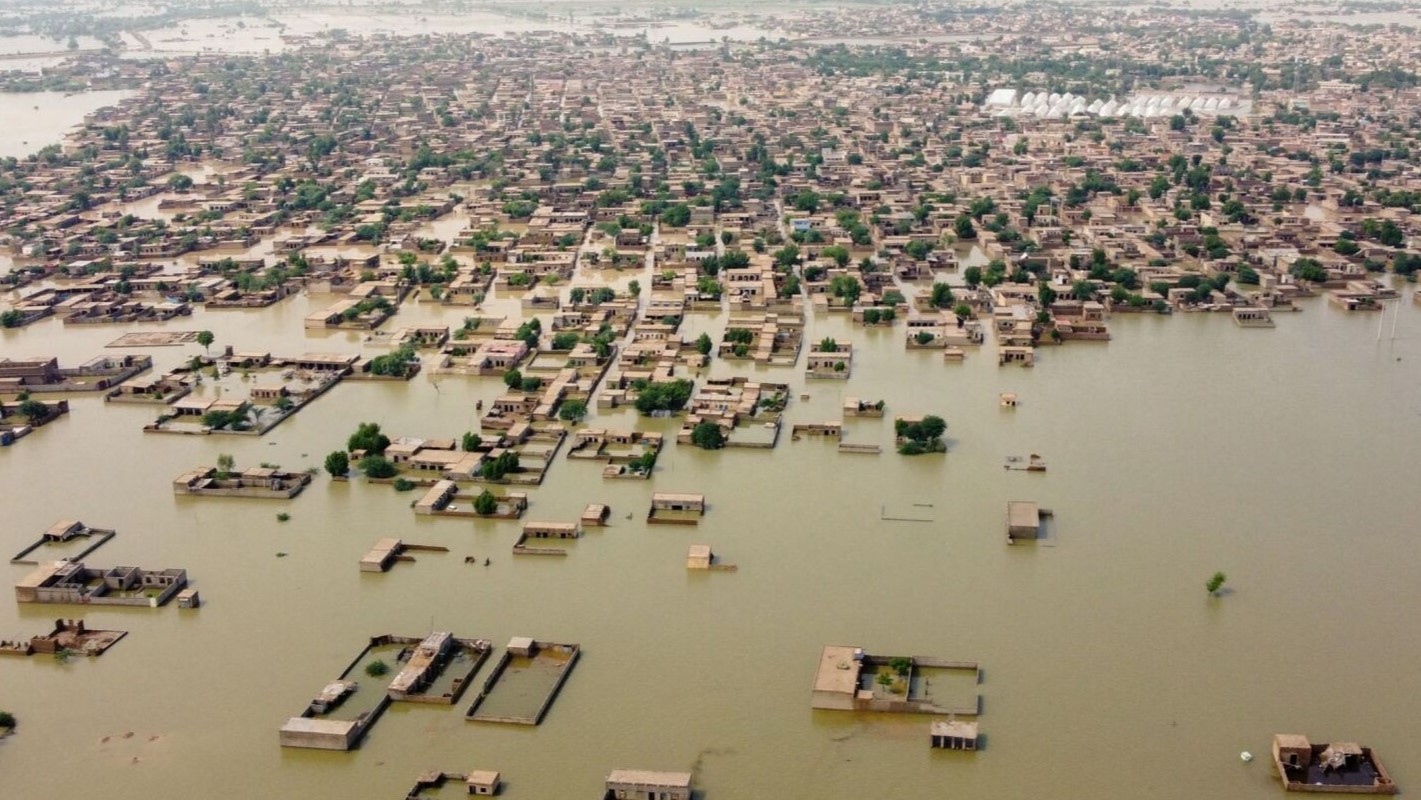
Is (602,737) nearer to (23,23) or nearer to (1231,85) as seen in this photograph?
(1231,85)

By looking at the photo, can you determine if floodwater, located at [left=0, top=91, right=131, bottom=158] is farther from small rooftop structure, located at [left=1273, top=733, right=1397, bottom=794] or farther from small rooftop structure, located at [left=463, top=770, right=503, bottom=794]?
small rooftop structure, located at [left=1273, top=733, right=1397, bottom=794]

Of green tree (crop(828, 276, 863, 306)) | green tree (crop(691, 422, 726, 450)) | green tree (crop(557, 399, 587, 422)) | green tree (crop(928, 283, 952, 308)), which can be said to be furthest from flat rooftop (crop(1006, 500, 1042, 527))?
green tree (crop(828, 276, 863, 306))

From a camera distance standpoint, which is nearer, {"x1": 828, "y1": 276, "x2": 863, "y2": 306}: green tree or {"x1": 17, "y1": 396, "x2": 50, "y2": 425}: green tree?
{"x1": 17, "y1": 396, "x2": 50, "y2": 425}: green tree

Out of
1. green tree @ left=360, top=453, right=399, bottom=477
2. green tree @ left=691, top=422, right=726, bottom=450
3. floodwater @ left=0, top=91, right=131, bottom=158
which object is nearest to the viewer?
green tree @ left=360, top=453, right=399, bottom=477

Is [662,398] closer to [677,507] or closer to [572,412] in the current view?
[572,412]

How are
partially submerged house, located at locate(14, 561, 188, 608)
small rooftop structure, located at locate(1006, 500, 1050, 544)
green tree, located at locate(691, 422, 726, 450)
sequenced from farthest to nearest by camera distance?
green tree, located at locate(691, 422, 726, 450) < small rooftop structure, located at locate(1006, 500, 1050, 544) < partially submerged house, located at locate(14, 561, 188, 608)

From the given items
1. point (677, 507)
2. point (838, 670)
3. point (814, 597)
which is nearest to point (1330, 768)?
A: point (838, 670)

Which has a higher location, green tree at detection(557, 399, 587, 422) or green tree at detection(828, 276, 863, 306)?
green tree at detection(828, 276, 863, 306)
